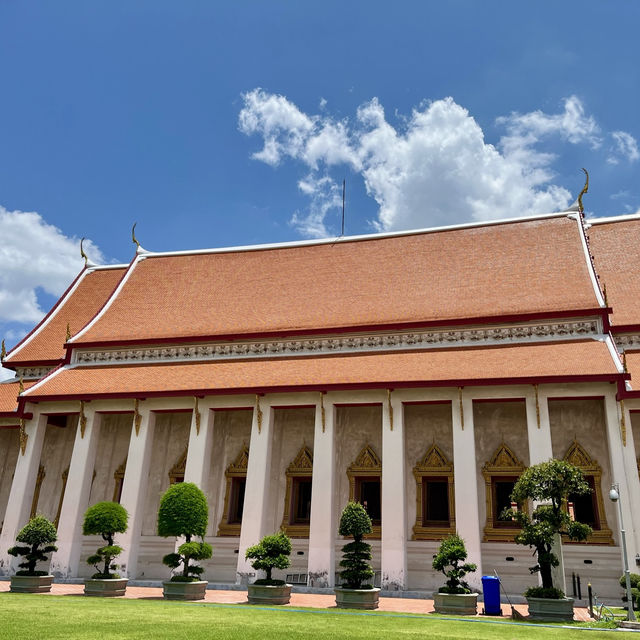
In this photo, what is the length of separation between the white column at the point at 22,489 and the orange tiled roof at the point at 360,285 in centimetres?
347

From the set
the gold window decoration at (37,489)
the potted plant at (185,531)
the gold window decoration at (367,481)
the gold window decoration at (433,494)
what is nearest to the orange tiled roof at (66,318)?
the gold window decoration at (37,489)

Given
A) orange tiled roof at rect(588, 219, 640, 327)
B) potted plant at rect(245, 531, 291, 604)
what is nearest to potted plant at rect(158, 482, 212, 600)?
potted plant at rect(245, 531, 291, 604)

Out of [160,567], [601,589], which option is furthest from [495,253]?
[160,567]

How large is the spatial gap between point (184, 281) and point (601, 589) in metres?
16.2

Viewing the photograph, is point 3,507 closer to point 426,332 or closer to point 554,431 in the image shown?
point 426,332

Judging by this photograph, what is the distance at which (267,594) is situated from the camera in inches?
478

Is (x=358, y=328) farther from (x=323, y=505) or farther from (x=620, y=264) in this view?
(x=620, y=264)

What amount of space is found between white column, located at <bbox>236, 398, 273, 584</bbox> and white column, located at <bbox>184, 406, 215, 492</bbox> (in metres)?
1.24

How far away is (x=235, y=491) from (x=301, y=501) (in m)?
1.89

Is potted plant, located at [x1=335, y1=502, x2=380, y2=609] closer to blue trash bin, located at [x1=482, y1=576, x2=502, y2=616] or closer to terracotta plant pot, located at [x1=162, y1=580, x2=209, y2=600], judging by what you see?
blue trash bin, located at [x1=482, y1=576, x2=502, y2=616]

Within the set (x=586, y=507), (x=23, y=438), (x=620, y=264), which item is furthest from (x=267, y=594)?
(x=620, y=264)

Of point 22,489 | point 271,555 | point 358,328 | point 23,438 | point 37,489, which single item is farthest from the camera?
point 37,489

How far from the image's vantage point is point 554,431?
15.5 m

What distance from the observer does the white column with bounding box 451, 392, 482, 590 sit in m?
13.8
